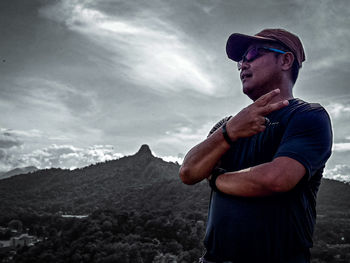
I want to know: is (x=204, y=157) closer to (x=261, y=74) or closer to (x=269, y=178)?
(x=269, y=178)

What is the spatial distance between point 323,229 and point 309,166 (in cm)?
4436

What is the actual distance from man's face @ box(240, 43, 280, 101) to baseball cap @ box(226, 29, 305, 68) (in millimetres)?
67

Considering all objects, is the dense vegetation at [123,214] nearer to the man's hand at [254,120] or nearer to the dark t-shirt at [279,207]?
the dark t-shirt at [279,207]

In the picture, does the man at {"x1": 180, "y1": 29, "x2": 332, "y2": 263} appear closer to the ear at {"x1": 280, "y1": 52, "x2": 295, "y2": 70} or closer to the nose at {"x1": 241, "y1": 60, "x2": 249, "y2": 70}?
the ear at {"x1": 280, "y1": 52, "x2": 295, "y2": 70}

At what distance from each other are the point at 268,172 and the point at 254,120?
0.37 m

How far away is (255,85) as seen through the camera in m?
2.28

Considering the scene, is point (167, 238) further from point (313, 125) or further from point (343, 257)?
point (313, 125)

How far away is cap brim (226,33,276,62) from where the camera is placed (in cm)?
235

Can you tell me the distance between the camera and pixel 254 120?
1.88 meters

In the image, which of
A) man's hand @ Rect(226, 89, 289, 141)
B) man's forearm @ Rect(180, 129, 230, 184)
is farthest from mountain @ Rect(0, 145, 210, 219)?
man's hand @ Rect(226, 89, 289, 141)

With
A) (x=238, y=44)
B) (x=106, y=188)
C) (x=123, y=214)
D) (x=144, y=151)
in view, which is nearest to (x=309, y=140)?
(x=238, y=44)

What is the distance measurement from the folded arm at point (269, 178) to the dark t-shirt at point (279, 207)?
45mm

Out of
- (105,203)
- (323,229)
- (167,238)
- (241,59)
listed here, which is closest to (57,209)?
(105,203)

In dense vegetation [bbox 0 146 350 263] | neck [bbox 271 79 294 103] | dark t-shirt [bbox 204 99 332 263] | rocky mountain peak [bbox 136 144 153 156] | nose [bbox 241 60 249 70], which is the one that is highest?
rocky mountain peak [bbox 136 144 153 156]
